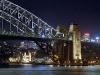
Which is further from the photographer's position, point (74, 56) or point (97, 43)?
point (97, 43)

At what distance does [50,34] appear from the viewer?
383 feet

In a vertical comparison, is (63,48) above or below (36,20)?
below

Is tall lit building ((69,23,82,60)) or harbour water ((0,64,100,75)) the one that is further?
tall lit building ((69,23,82,60))

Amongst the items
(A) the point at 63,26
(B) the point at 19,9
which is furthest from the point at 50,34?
(B) the point at 19,9

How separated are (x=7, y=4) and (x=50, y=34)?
886 inches

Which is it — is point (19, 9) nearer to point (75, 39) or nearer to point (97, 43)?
point (75, 39)

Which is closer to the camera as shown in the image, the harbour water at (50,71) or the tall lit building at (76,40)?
the harbour water at (50,71)

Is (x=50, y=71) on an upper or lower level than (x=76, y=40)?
lower

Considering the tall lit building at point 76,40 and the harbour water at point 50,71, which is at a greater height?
the tall lit building at point 76,40

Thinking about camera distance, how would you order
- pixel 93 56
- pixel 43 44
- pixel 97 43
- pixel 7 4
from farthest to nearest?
pixel 93 56 → pixel 97 43 → pixel 43 44 → pixel 7 4

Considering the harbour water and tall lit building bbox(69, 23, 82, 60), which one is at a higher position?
tall lit building bbox(69, 23, 82, 60)

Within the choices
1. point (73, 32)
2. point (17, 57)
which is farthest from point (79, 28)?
point (17, 57)

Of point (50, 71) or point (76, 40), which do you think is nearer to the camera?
point (50, 71)

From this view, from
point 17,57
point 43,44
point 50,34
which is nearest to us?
point 43,44
